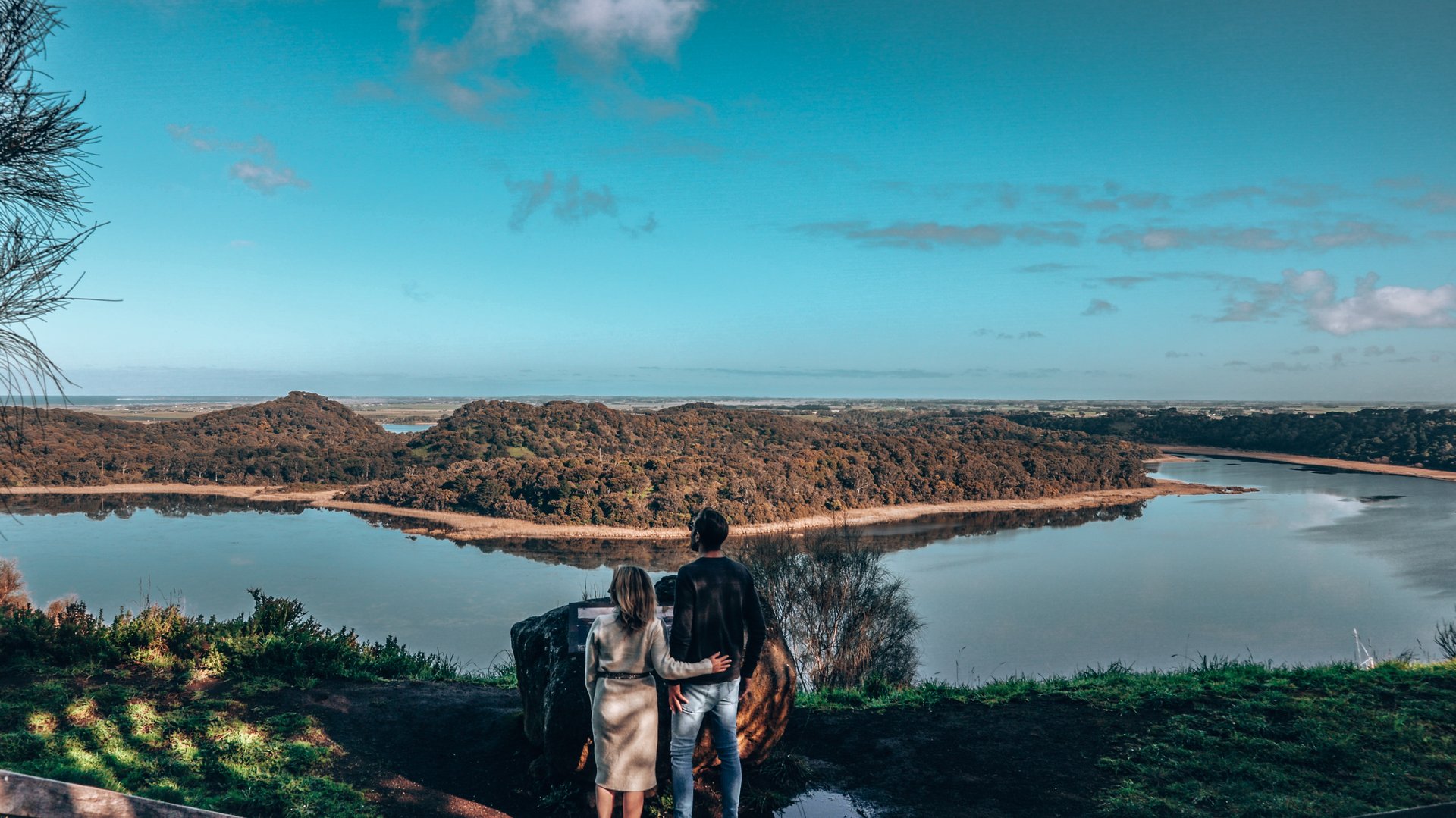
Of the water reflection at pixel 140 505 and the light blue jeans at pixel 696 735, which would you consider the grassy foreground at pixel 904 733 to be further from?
the water reflection at pixel 140 505

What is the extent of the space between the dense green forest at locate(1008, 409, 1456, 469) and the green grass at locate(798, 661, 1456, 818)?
10921 centimetres

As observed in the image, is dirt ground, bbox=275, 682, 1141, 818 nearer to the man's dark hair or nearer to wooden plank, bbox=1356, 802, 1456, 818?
wooden plank, bbox=1356, 802, 1456, 818

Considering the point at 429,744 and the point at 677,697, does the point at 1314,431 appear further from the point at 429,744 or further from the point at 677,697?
the point at 677,697

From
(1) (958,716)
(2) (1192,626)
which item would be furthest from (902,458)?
(1) (958,716)

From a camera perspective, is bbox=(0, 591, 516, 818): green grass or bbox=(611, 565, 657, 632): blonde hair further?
bbox=(0, 591, 516, 818): green grass

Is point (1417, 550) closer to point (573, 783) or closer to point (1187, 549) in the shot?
point (1187, 549)

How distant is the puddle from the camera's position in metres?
5.25

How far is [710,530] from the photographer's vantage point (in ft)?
14.3

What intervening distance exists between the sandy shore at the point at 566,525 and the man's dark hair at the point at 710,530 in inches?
1902

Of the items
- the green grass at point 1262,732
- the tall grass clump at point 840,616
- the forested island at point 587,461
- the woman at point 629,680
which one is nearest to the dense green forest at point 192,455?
the forested island at point 587,461

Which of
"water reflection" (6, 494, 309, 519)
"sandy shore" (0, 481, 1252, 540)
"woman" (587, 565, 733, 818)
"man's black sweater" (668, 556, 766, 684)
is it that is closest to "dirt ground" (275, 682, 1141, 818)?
"woman" (587, 565, 733, 818)

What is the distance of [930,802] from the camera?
17.6 feet

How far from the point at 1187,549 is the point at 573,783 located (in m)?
59.0

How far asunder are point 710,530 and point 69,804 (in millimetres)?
3520
